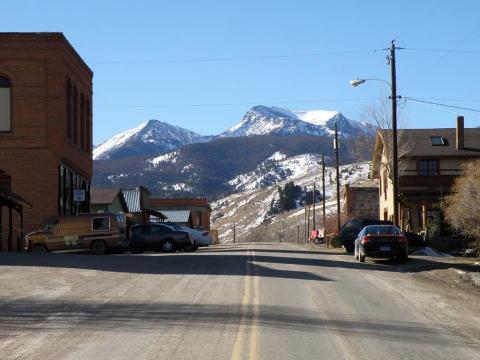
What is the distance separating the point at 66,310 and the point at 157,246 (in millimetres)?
22703

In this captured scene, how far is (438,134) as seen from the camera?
226 ft

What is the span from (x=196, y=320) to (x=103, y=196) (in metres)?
57.1

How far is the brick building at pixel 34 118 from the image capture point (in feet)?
138

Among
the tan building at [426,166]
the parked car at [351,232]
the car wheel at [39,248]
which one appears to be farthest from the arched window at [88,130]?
the tan building at [426,166]

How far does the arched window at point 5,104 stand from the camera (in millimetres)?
42875

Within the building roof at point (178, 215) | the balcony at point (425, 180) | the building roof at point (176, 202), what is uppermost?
the balcony at point (425, 180)

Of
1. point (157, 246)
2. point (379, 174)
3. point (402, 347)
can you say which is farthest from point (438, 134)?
point (402, 347)

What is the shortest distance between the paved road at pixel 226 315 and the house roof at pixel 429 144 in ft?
129

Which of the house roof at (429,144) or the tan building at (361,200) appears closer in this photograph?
the house roof at (429,144)

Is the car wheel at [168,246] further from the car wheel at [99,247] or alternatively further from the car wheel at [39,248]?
the car wheel at [39,248]


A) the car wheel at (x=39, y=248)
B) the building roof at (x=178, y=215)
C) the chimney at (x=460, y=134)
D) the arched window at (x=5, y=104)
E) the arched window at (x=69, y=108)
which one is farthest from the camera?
the building roof at (x=178, y=215)

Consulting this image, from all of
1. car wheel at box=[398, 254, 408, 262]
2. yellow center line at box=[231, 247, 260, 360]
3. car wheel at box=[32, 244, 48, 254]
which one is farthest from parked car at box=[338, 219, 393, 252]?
yellow center line at box=[231, 247, 260, 360]

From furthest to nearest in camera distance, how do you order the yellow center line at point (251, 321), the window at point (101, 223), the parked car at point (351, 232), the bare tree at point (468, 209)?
→ the parked car at point (351, 232) → the bare tree at point (468, 209) → the window at point (101, 223) → the yellow center line at point (251, 321)

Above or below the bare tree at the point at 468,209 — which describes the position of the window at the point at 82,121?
above
